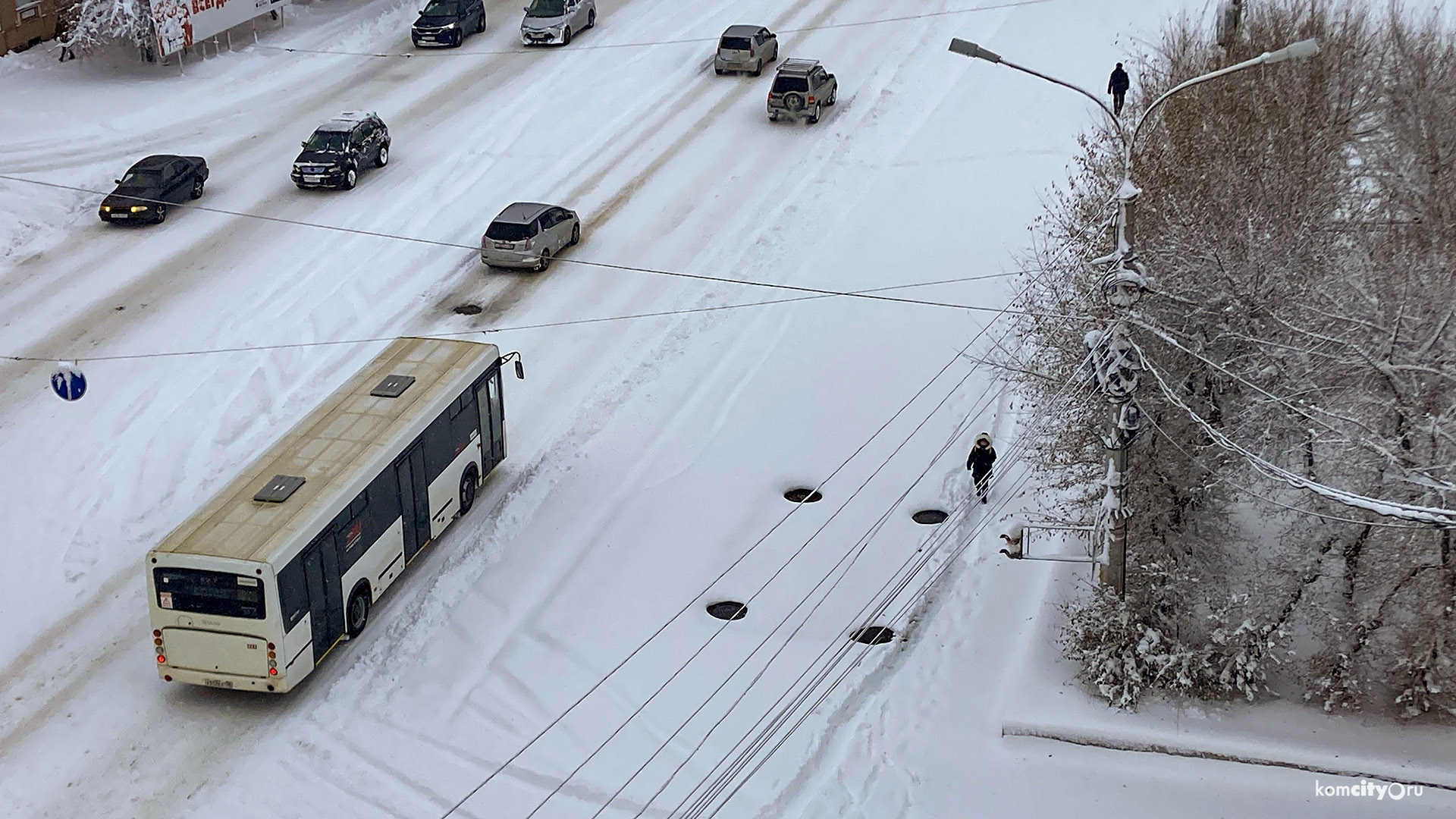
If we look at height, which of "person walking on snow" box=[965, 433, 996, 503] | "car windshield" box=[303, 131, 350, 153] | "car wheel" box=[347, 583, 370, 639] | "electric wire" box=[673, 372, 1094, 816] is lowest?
"electric wire" box=[673, 372, 1094, 816]

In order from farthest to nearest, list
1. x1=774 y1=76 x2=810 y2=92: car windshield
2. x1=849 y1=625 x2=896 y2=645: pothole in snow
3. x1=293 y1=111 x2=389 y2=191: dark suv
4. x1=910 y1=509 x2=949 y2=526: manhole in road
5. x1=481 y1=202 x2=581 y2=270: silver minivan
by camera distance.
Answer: x1=774 y1=76 x2=810 y2=92: car windshield, x1=293 y1=111 x2=389 y2=191: dark suv, x1=481 y1=202 x2=581 y2=270: silver minivan, x1=910 y1=509 x2=949 y2=526: manhole in road, x1=849 y1=625 x2=896 y2=645: pothole in snow

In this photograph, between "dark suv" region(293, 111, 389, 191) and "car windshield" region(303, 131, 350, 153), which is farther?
"car windshield" region(303, 131, 350, 153)

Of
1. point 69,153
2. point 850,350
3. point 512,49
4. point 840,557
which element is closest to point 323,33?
point 512,49

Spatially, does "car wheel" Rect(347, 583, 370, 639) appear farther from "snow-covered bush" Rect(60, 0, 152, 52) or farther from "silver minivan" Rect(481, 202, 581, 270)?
"snow-covered bush" Rect(60, 0, 152, 52)

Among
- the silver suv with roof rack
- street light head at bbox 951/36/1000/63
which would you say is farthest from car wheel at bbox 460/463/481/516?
the silver suv with roof rack

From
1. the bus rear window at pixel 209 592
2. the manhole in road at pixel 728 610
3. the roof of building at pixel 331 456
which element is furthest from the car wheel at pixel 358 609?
the manhole in road at pixel 728 610

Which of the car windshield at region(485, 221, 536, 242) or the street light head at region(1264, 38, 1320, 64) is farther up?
the street light head at region(1264, 38, 1320, 64)

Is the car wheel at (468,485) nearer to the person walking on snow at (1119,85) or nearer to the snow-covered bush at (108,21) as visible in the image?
the person walking on snow at (1119,85)
